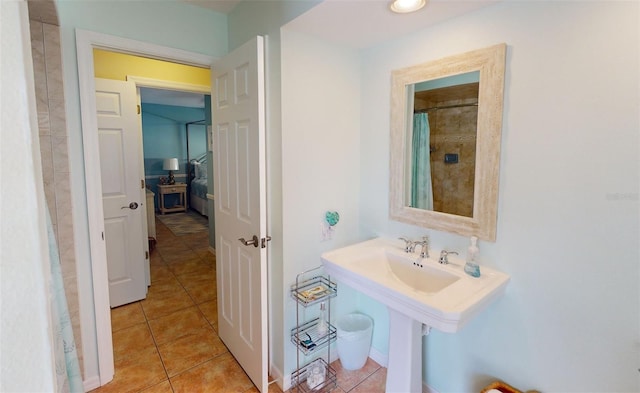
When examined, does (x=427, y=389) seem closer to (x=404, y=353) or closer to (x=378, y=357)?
(x=378, y=357)

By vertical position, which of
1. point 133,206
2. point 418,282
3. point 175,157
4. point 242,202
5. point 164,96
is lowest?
point 418,282

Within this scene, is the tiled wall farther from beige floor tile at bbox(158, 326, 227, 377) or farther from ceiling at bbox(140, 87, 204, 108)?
ceiling at bbox(140, 87, 204, 108)

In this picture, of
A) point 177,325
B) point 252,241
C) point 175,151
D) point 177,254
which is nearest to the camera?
point 252,241

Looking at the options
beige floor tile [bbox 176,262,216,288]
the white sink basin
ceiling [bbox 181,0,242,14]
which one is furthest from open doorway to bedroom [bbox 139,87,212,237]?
the white sink basin

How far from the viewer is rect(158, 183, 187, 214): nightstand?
6974 mm

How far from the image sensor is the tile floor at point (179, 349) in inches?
75.4

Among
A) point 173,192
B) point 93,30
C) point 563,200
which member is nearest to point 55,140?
point 93,30

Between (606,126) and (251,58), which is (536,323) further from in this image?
(251,58)

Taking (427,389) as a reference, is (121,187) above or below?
above

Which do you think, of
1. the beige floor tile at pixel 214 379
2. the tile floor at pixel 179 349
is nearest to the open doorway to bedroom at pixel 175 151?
the tile floor at pixel 179 349

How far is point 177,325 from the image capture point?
2.57 metres

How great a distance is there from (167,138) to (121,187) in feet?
17.0

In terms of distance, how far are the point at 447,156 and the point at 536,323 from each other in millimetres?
871

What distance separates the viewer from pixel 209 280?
3.45m
